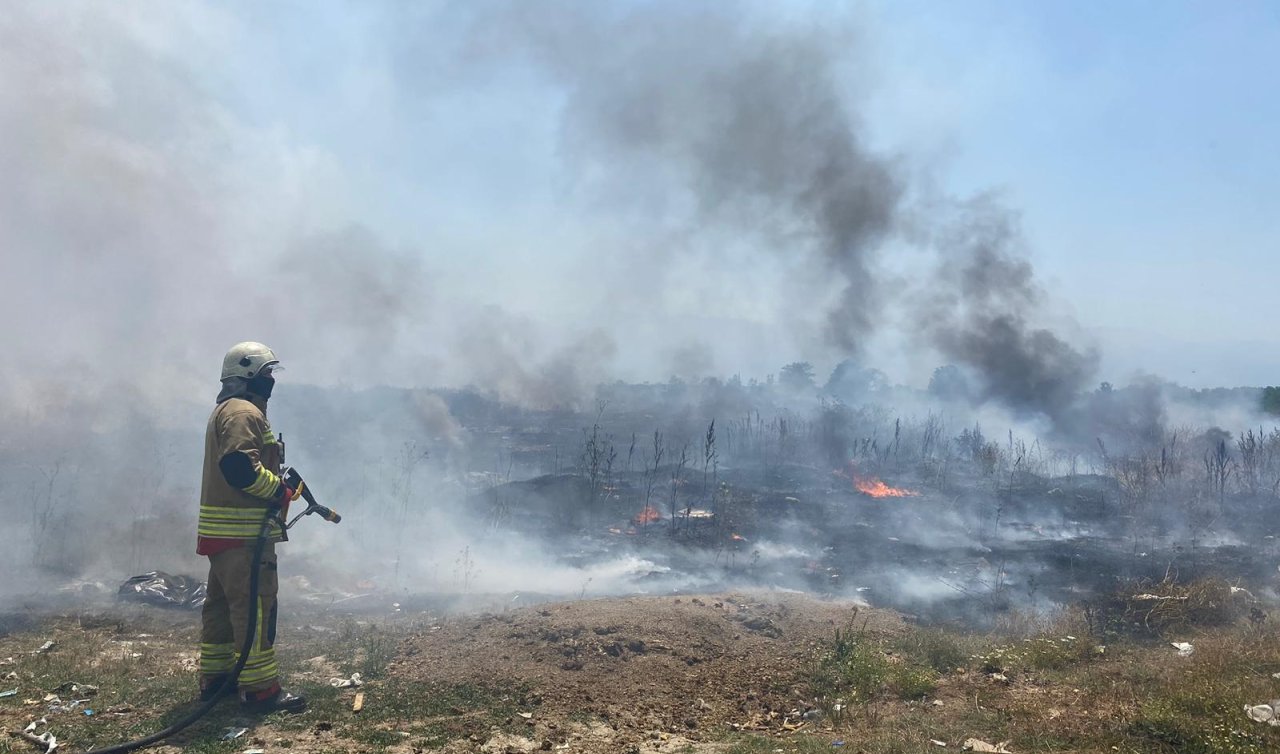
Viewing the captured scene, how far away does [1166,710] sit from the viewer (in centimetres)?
481

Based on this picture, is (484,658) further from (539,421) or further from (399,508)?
(539,421)

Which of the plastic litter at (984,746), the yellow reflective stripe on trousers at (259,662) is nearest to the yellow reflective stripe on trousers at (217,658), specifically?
the yellow reflective stripe on trousers at (259,662)

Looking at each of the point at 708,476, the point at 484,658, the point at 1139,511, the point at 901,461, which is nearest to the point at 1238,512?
the point at 1139,511

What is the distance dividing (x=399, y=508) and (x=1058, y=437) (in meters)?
28.4

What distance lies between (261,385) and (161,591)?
6.80 m

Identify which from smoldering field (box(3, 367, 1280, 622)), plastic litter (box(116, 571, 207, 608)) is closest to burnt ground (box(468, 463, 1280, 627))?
smoldering field (box(3, 367, 1280, 622))

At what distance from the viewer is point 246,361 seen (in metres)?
5.98

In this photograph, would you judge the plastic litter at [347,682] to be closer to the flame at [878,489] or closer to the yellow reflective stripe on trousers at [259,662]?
the yellow reflective stripe on trousers at [259,662]

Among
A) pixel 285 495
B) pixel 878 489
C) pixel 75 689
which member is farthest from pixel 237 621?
pixel 878 489

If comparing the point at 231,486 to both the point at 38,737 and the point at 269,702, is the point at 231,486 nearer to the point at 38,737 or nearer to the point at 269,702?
the point at 269,702

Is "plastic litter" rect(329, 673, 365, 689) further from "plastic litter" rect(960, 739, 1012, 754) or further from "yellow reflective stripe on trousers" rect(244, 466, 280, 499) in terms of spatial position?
"plastic litter" rect(960, 739, 1012, 754)

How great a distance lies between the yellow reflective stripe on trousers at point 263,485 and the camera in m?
5.49

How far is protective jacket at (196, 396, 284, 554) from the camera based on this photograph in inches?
215

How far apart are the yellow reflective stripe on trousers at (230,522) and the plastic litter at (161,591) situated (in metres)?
6.00
